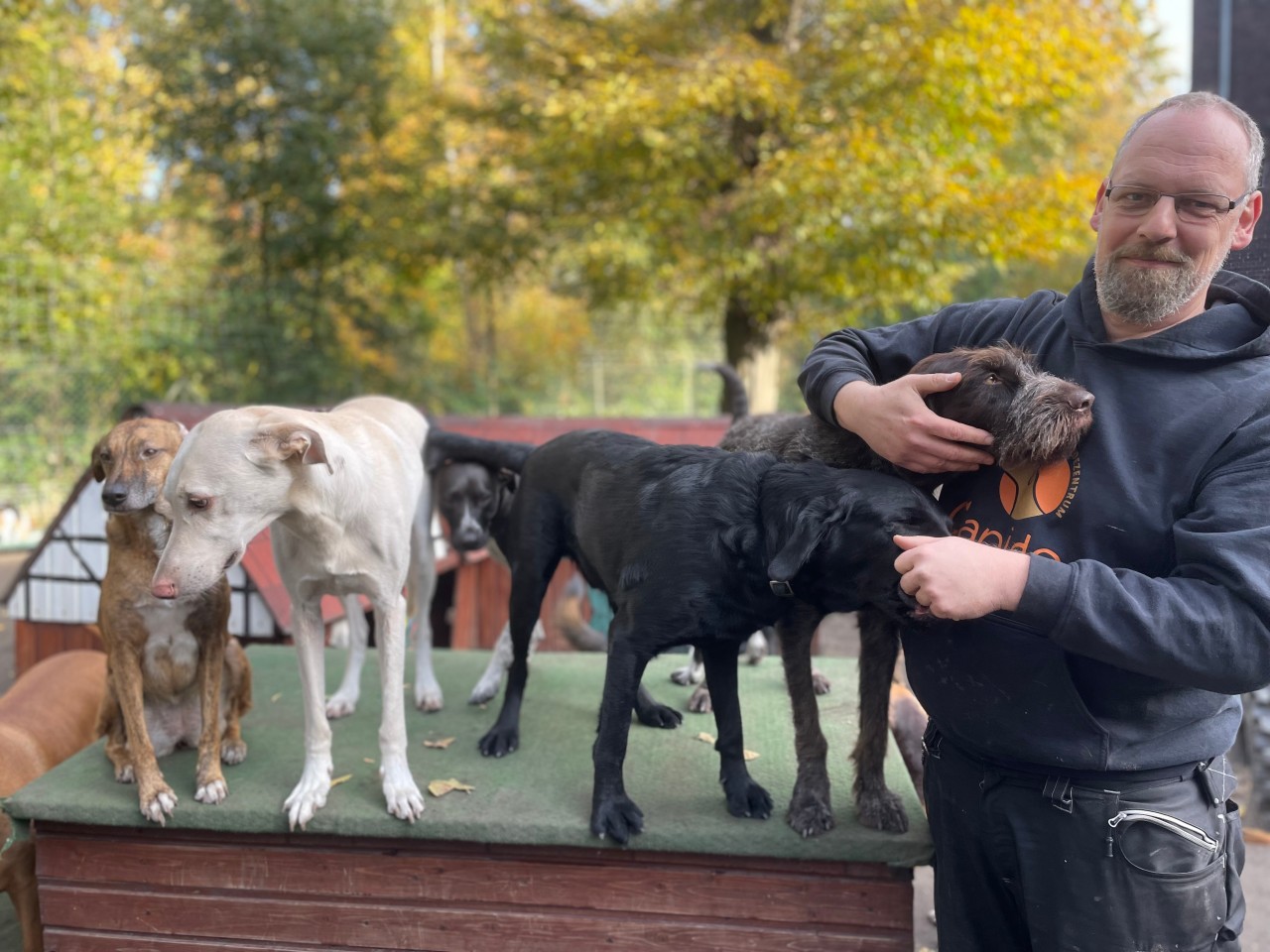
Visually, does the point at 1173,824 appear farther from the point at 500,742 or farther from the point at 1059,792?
the point at 500,742

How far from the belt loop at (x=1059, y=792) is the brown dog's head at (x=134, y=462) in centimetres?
267

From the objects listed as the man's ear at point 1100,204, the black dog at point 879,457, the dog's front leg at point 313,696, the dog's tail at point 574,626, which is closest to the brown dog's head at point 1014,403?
the black dog at point 879,457

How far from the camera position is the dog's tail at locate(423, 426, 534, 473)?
4203 mm

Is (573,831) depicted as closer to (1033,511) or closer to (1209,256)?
(1033,511)

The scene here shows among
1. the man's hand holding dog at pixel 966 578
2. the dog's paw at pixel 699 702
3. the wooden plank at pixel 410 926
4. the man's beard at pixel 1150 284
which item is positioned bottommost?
the wooden plank at pixel 410 926

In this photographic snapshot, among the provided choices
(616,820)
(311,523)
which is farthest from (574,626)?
(311,523)

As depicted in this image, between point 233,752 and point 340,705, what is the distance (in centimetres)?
60

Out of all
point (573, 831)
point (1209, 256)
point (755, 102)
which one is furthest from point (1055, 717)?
point (755, 102)

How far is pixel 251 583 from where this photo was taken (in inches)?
208

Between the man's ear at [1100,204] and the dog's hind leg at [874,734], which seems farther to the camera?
the dog's hind leg at [874,734]

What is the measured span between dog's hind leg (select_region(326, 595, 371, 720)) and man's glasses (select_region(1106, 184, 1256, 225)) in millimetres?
→ 3185

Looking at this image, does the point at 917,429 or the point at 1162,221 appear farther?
the point at 917,429

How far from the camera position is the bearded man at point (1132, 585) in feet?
6.21

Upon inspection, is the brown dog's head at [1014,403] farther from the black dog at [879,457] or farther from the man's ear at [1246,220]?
the man's ear at [1246,220]
